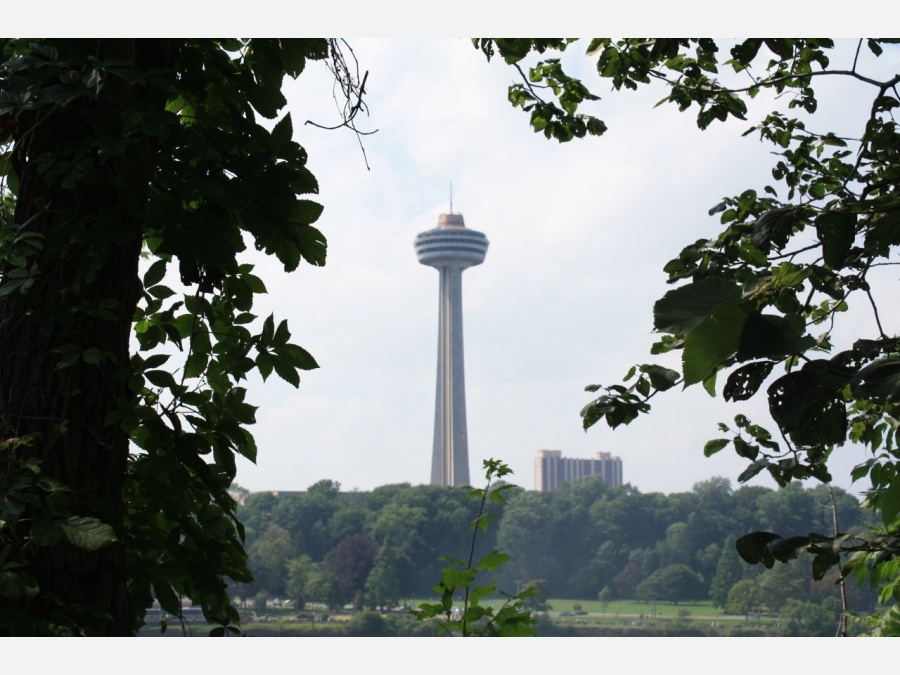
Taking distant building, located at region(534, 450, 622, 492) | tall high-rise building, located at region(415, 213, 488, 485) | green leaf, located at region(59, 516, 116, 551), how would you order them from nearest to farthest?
green leaf, located at region(59, 516, 116, 551) < tall high-rise building, located at region(415, 213, 488, 485) < distant building, located at region(534, 450, 622, 492)

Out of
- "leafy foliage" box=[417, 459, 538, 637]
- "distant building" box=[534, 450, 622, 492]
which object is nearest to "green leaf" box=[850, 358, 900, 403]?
"leafy foliage" box=[417, 459, 538, 637]

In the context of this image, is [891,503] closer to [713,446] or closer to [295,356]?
[295,356]

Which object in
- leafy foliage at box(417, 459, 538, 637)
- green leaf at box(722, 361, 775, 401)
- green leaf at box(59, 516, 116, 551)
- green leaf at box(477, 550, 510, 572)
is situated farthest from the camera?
green leaf at box(477, 550, 510, 572)

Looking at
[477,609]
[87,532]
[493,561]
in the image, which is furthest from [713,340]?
[493,561]

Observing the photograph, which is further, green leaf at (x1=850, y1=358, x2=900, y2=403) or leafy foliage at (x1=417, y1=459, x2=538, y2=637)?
leafy foliage at (x1=417, y1=459, x2=538, y2=637)

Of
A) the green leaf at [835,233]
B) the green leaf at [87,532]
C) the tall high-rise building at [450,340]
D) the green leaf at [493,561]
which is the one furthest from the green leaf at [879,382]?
the tall high-rise building at [450,340]

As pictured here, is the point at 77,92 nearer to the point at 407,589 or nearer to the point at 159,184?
the point at 159,184

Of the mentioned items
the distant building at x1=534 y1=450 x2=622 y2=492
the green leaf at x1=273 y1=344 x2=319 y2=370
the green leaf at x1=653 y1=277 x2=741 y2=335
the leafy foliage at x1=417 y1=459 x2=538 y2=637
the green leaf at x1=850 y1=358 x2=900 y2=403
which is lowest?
the leafy foliage at x1=417 y1=459 x2=538 y2=637

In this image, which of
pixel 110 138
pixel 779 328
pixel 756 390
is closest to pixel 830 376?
pixel 756 390

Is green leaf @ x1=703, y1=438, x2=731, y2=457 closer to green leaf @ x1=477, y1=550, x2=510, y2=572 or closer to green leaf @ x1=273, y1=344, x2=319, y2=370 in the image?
green leaf @ x1=477, y1=550, x2=510, y2=572
